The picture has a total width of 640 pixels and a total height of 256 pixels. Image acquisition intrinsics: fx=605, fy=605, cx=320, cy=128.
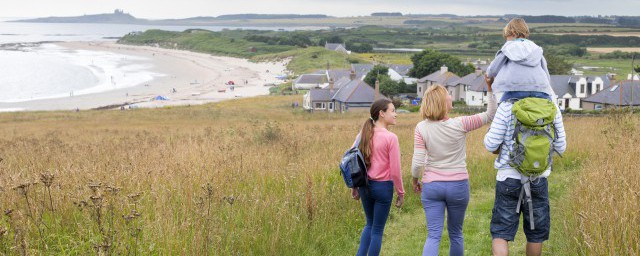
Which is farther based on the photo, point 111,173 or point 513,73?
point 111,173

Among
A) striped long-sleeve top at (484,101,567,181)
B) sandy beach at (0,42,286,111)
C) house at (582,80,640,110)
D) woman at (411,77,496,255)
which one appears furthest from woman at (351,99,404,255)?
sandy beach at (0,42,286,111)

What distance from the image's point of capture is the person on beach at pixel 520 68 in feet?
16.3

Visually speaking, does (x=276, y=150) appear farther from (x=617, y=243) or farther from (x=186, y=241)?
(x=617, y=243)

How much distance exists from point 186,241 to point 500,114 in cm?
287

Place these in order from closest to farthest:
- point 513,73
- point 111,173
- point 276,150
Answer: point 513,73, point 111,173, point 276,150

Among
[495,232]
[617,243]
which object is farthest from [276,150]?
[617,243]

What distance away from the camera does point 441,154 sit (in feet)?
17.5

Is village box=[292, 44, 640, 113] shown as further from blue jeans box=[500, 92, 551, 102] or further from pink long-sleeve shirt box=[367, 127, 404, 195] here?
blue jeans box=[500, 92, 551, 102]

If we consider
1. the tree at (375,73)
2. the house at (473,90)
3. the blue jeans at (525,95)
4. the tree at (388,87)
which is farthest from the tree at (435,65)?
the blue jeans at (525,95)

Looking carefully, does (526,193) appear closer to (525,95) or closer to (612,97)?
(525,95)

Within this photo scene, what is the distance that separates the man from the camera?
4.94 m

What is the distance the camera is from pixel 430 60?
7344cm

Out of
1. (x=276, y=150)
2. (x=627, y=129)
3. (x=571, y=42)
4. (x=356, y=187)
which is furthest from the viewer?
(x=571, y=42)

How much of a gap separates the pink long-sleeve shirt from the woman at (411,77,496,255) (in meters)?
0.30
